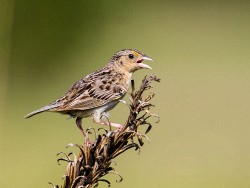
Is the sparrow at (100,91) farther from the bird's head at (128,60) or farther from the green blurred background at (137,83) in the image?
the green blurred background at (137,83)

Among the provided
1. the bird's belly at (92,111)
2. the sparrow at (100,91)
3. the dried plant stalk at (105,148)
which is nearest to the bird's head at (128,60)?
the sparrow at (100,91)

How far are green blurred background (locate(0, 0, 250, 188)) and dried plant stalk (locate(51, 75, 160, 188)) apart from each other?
2.17 m

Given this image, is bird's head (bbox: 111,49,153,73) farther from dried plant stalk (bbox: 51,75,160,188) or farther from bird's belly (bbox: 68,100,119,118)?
dried plant stalk (bbox: 51,75,160,188)

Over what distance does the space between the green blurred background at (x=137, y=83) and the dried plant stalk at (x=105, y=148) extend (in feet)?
7.13

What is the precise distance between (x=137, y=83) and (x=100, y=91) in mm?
1919

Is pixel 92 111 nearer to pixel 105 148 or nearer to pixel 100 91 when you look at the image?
pixel 100 91

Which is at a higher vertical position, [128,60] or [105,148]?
[128,60]

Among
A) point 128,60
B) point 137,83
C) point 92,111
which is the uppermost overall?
point 137,83

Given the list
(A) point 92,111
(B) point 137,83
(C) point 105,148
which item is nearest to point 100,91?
(A) point 92,111

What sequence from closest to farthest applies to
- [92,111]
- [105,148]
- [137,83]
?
[105,148]
[92,111]
[137,83]

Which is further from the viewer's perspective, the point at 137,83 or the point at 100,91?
the point at 137,83

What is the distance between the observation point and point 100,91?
64.2 inches

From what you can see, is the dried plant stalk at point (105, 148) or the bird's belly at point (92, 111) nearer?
the dried plant stalk at point (105, 148)

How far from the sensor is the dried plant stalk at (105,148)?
79 cm
